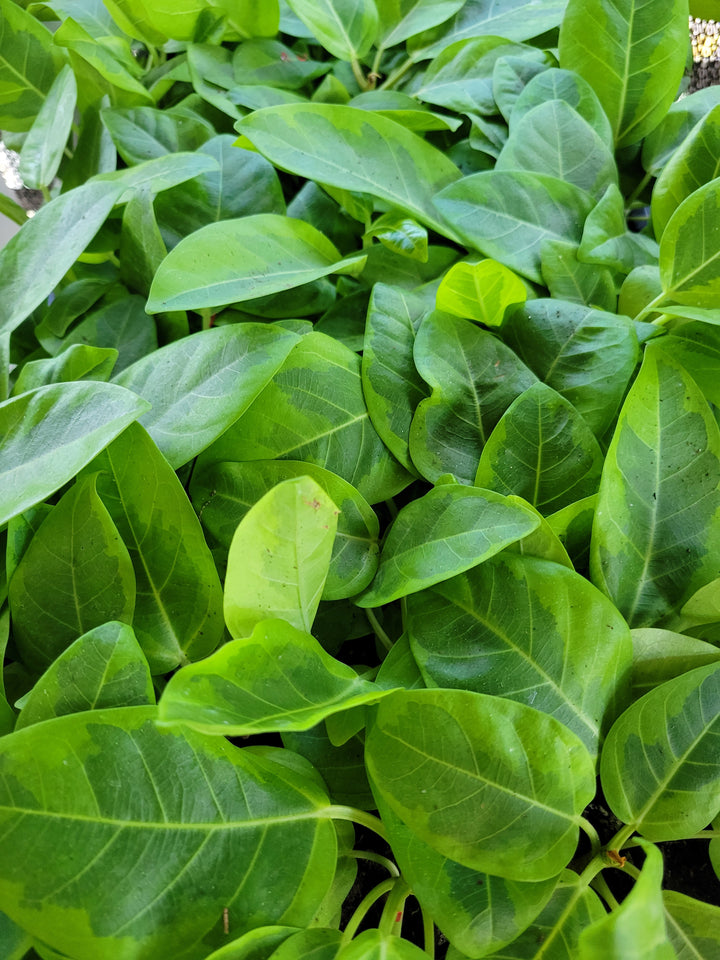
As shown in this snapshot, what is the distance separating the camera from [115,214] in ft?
1.88

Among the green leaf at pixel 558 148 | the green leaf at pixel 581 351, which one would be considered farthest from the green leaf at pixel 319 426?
the green leaf at pixel 558 148

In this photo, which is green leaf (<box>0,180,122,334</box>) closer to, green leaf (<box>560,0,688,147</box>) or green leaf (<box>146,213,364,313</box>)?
green leaf (<box>146,213,364,313</box>)

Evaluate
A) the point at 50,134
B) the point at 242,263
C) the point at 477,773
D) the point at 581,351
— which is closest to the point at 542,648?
the point at 477,773

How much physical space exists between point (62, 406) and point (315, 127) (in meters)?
0.28

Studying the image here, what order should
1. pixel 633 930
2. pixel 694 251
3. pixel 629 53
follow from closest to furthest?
pixel 633 930, pixel 694 251, pixel 629 53

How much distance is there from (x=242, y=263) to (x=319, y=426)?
127mm

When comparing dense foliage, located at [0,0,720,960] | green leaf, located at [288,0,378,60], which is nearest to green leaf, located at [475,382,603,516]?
dense foliage, located at [0,0,720,960]

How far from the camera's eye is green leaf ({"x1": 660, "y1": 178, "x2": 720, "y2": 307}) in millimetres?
461

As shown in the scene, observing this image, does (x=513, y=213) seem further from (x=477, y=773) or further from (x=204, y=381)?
(x=477, y=773)

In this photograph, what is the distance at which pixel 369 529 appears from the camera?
0.44 m

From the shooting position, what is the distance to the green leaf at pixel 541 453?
0.43 metres

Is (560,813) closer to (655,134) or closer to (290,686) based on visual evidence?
(290,686)

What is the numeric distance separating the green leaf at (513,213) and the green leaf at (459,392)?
85 millimetres

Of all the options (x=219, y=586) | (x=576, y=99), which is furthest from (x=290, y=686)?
(x=576, y=99)
